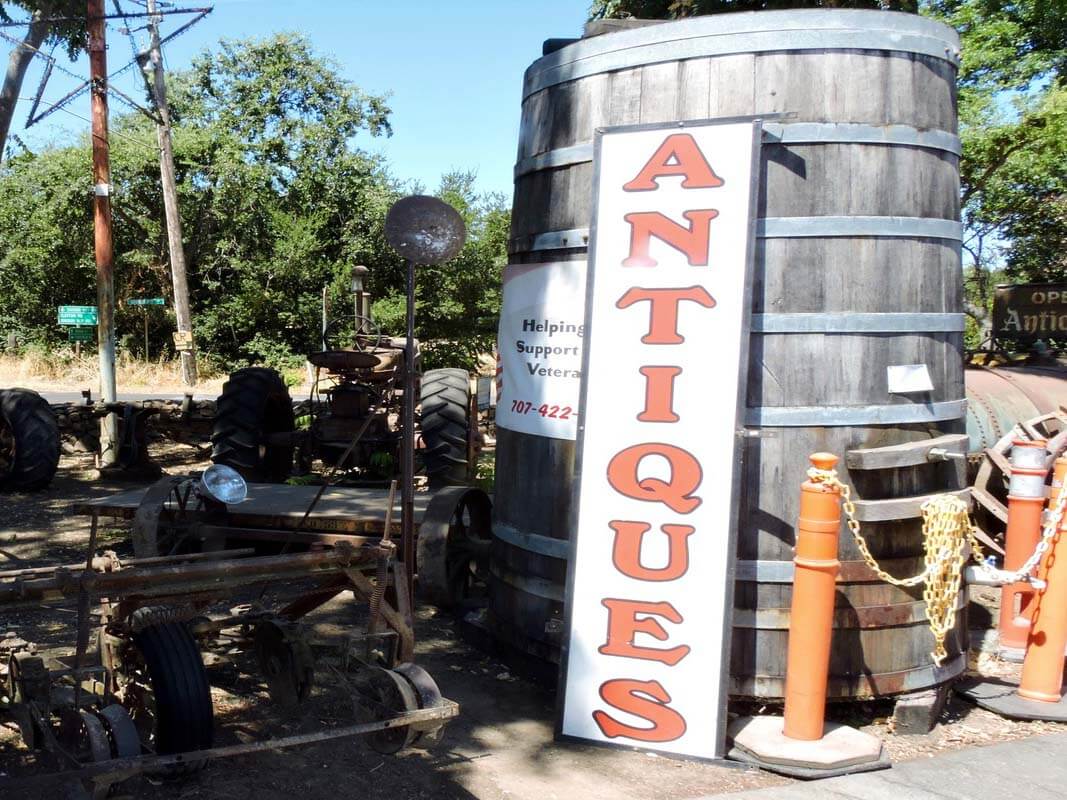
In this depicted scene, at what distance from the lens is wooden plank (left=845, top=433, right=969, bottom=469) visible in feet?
13.3

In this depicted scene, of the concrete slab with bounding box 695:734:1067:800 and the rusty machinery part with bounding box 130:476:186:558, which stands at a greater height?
the rusty machinery part with bounding box 130:476:186:558

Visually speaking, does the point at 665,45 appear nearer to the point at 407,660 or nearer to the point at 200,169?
the point at 407,660

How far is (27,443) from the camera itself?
958 cm

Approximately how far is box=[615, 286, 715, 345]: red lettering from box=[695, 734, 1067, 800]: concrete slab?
68.9 inches

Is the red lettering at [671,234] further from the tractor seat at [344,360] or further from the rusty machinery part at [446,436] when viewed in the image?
the tractor seat at [344,360]

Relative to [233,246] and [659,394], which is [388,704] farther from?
[233,246]

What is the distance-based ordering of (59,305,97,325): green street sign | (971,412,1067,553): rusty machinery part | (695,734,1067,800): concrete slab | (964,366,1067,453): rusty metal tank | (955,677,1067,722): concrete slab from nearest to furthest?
1. (695,734,1067,800): concrete slab
2. (955,677,1067,722): concrete slab
3. (971,412,1067,553): rusty machinery part
4. (964,366,1067,453): rusty metal tank
5. (59,305,97,325): green street sign

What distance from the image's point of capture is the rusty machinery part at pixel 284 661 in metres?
4.17

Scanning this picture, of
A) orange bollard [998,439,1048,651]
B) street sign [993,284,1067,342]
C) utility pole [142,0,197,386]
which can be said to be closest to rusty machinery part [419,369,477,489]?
orange bollard [998,439,1048,651]

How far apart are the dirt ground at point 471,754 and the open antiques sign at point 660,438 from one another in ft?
0.59

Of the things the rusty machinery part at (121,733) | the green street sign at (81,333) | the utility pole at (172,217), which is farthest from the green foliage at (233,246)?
the rusty machinery part at (121,733)

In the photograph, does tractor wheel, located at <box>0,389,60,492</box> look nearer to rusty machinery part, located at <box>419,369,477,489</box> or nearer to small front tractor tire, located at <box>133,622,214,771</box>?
rusty machinery part, located at <box>419,369,477,489</box>

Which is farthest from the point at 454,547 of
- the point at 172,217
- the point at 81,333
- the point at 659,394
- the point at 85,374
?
the point at 85,374

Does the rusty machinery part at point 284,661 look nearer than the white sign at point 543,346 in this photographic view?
Yes
